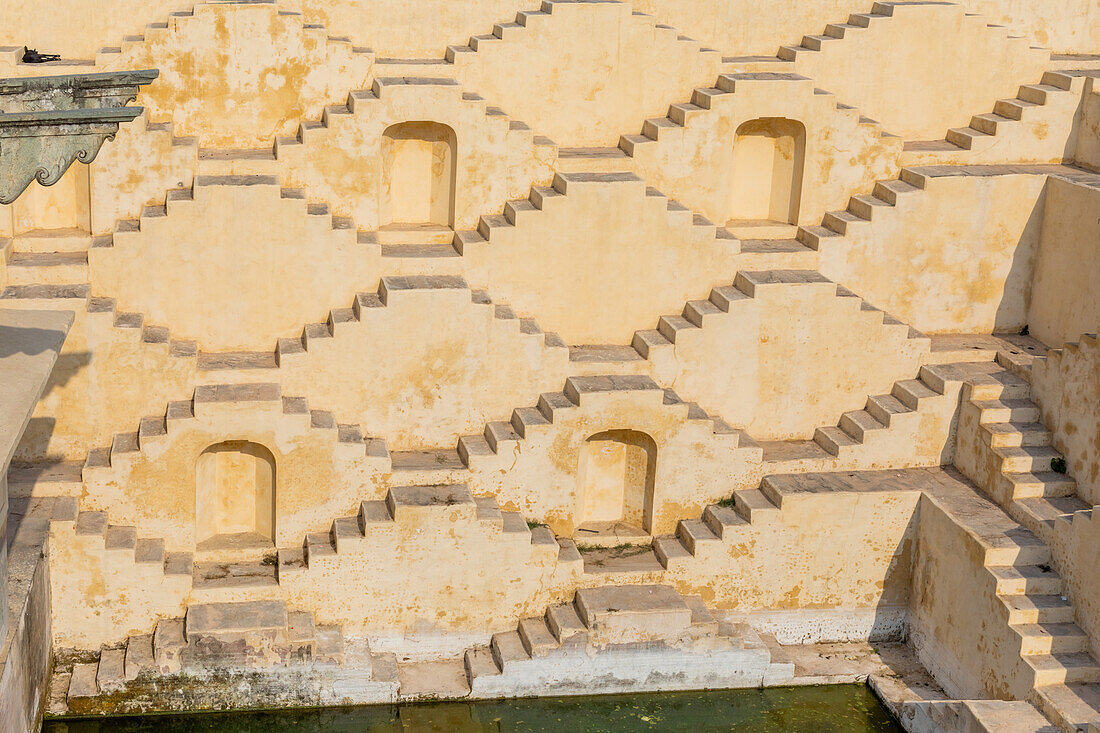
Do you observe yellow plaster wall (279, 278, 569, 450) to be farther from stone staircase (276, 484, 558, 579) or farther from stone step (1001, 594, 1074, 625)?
stone step (1001, 594, 1074, 625)

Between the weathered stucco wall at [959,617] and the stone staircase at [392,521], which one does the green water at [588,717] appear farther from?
the stone staircase at [392,521]

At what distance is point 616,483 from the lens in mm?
17250

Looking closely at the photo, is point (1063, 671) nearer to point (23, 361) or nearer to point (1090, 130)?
point (1090, 130)

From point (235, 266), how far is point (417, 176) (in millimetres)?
2549

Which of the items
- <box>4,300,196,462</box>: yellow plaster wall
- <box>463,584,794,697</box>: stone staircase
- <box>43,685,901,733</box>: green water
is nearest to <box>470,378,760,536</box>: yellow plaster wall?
<box>463,584,794,697</box>: stone staircase

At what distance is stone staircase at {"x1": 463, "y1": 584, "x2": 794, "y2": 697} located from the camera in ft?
51.4

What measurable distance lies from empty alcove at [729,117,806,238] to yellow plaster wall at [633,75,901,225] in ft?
0.53

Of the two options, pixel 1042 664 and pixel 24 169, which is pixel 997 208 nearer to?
pixel 1042 664

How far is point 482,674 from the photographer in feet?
51.1

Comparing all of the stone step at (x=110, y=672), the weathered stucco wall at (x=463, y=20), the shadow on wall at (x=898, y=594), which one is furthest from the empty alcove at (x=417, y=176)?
the shadow on wall at (x=898, y=594)

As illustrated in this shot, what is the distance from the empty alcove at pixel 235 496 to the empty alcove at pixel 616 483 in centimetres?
333

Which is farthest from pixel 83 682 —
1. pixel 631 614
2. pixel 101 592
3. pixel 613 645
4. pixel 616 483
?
pixel 616 483

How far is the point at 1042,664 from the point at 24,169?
32.7 ft

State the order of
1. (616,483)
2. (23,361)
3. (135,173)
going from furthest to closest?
(616,483) < (135,173) < (23,361)
